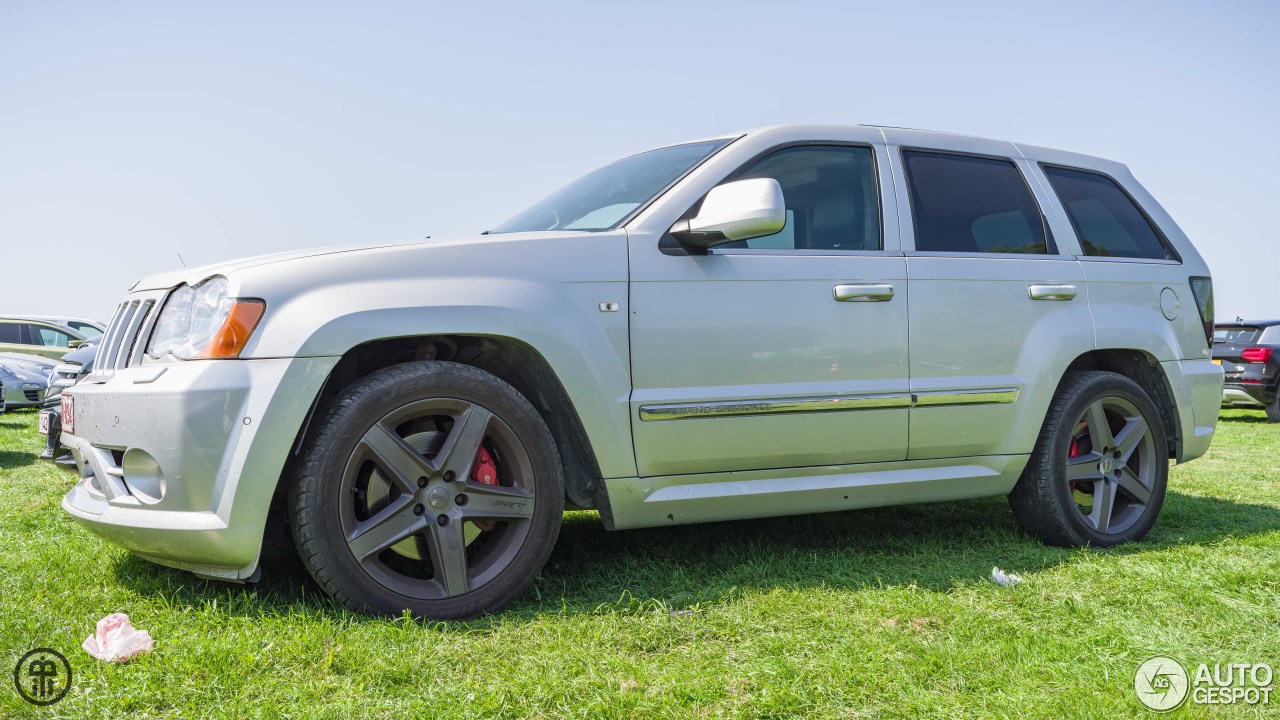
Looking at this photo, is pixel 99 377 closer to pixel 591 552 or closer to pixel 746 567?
pixel 591 552

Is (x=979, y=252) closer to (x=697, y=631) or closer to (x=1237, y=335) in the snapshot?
(x=697, y=631)

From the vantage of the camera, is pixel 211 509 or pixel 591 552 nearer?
pixel 211 509

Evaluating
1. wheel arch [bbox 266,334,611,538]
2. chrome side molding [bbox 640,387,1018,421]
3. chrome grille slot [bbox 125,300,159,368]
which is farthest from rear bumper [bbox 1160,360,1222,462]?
chrome grille slot [bbox 125,300,159,368]

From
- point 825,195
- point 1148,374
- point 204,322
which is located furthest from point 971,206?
point 204,322

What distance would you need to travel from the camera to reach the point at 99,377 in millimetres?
3271

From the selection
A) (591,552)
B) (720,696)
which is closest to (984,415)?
(591,552)

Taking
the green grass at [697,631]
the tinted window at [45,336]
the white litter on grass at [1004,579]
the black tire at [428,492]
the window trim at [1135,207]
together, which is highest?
the window trim at [1135,207]

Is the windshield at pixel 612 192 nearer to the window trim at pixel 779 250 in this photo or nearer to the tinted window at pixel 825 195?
the window trim at pixel 779 250

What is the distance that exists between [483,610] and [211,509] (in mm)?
890

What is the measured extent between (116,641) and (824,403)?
96.5 inches

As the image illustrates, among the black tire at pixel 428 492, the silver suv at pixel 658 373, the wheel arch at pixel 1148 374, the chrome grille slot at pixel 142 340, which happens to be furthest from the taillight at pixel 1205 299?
the chrome grille slot at pixel 142 340

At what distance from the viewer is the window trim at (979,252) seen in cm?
396

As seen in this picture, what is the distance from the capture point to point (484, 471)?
3207 millimetres

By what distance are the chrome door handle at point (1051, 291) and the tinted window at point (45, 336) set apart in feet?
53.0
